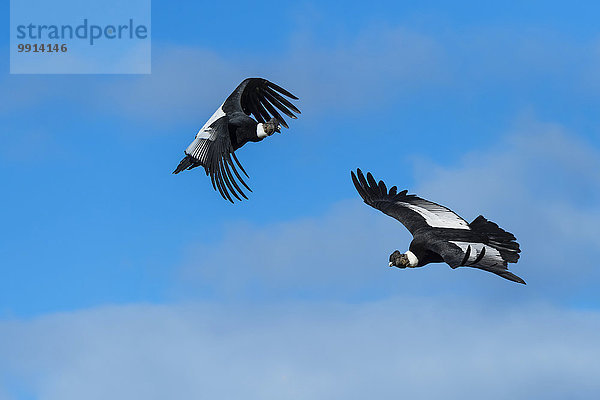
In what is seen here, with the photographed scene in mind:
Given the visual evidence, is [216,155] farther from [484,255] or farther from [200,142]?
[484,255]

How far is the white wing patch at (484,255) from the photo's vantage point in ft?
64.8

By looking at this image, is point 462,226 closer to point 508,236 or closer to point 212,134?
point 508,236

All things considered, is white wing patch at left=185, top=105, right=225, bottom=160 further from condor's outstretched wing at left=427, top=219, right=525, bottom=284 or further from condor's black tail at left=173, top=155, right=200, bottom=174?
condor's outstretched wing at left=427, top=219, right=525, bottom=284

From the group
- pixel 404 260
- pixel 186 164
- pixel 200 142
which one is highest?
pixel 200 142

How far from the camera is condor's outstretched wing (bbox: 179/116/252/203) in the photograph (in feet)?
68.6

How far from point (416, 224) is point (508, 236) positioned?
254 cm

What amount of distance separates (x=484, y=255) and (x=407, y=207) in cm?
366

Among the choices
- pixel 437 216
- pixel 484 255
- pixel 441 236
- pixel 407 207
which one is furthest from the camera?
pixel 407 207

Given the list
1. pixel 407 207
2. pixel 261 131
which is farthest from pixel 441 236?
pixel 261 131

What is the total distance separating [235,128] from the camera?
22.3m

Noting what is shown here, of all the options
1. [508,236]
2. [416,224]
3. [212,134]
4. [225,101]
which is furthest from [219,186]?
[508,236]

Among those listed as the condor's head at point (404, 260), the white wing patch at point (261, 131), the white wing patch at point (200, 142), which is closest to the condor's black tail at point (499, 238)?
the condor's head at point (404, 260)

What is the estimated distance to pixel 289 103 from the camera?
79.3 ft

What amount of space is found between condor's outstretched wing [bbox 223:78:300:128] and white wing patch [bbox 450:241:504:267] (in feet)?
18.9
